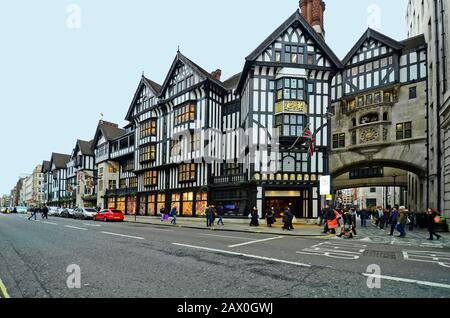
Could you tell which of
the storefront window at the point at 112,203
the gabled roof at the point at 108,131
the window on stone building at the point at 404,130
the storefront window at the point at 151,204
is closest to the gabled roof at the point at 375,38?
the window on stone building at the point at 404,130

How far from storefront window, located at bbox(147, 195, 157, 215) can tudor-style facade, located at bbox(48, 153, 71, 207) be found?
123 feet

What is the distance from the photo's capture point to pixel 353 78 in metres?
29.2

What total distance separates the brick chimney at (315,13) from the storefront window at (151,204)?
89.5ft

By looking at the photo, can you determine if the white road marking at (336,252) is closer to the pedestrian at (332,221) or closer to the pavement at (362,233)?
the pavement at (362,233)

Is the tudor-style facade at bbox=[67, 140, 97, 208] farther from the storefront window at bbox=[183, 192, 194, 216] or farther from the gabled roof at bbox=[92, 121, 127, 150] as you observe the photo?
the storefront window at bbox=[183, 192, 194, 216]

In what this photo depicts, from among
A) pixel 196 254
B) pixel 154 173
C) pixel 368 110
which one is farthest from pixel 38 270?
pixel 154 173

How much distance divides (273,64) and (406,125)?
497 inches

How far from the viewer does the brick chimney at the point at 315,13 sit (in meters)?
34.3

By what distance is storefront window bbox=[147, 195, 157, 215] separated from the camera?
119 ft

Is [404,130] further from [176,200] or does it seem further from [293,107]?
[176,200]

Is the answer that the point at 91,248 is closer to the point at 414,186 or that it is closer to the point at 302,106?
the point at 302,106

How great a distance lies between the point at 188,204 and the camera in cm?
3200

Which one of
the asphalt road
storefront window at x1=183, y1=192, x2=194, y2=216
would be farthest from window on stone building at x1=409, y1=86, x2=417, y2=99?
storefront window at x1=183, y1=192, x2=194, y2=216

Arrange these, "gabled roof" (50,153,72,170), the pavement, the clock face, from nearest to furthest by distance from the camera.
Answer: the pavement, the clock face, "gabled roof" (50,153,72,170)
